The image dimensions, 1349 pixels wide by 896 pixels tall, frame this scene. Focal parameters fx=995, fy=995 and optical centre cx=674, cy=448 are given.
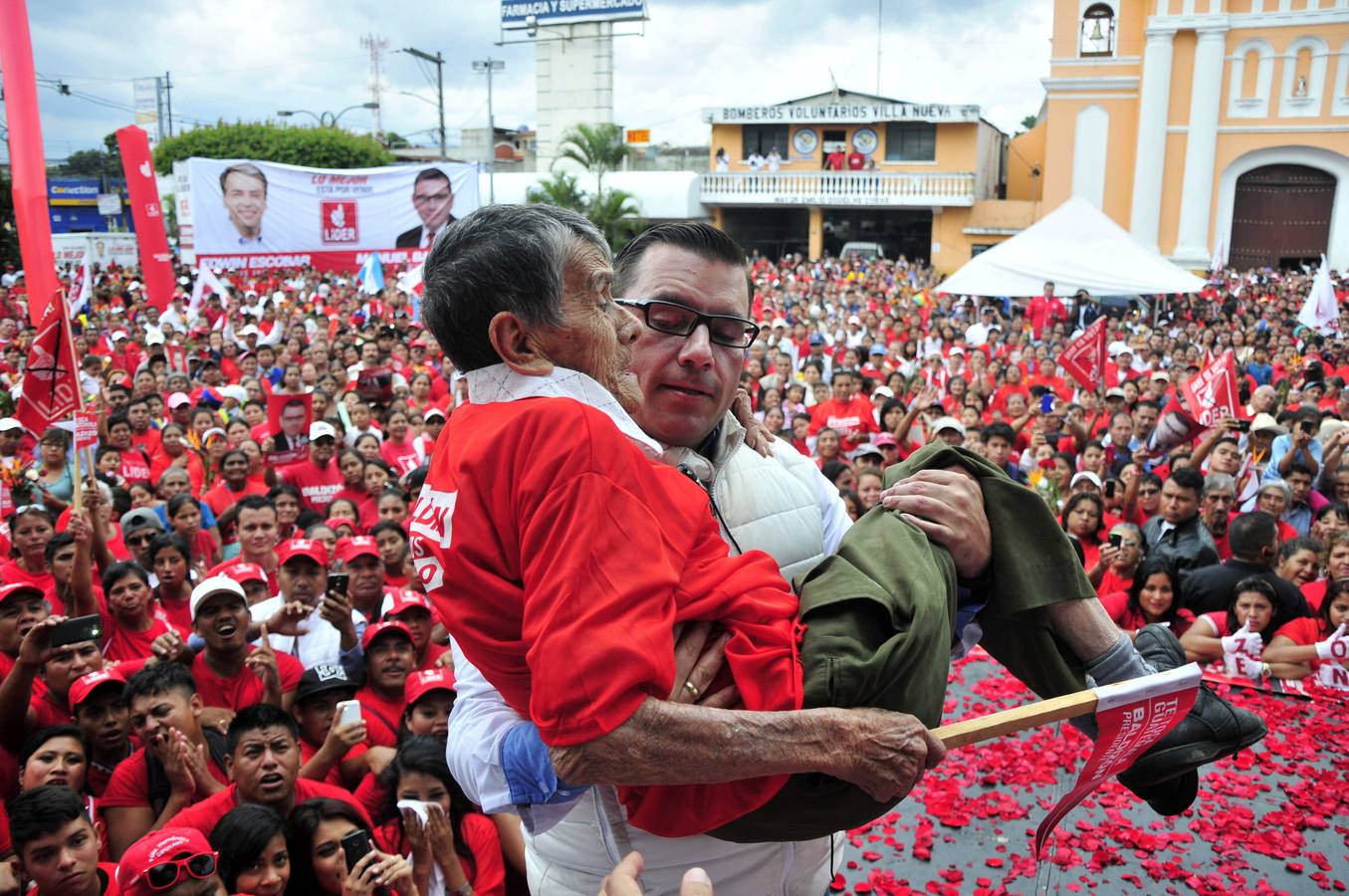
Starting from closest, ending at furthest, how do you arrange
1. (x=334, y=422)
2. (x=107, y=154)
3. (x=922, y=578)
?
1. (x=922, y=578)
2. (x=334, y=422)
3. (x=107, y=154)

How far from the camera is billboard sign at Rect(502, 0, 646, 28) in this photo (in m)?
44.9

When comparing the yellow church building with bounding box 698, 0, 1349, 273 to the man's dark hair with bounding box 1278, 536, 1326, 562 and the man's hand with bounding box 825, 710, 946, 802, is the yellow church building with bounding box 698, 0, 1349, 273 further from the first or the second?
the man's hand with bounding box 825, 710, 946, 802

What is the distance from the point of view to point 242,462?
727 centimetres

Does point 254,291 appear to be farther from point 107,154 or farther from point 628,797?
point 107,154

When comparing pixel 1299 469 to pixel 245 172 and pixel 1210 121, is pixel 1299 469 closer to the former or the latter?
pixel 245 172

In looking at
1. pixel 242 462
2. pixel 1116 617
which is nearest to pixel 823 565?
pixel 1116 617

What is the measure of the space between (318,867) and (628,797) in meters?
2.07

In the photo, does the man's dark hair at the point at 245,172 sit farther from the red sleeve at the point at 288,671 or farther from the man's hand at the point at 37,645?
the man's hand at the point at 37,645

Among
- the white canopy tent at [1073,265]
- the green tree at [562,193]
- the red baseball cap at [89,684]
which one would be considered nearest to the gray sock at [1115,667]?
the red baseball cap at [89,684]

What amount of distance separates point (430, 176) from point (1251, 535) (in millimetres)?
20082

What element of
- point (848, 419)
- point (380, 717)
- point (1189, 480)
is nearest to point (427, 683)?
point (380, 717)

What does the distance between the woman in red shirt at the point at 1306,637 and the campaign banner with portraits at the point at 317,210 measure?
1853 cm

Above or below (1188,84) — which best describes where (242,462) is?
below

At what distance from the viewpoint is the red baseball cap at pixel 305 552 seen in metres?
5.04
